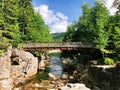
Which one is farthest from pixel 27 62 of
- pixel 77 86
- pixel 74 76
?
pixel 77 86

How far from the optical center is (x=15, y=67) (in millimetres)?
46969

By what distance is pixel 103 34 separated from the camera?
5341cm

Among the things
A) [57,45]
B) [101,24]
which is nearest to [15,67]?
[57,45]

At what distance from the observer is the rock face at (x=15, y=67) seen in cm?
3938

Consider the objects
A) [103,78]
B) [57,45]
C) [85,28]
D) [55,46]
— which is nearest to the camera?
[103,78]

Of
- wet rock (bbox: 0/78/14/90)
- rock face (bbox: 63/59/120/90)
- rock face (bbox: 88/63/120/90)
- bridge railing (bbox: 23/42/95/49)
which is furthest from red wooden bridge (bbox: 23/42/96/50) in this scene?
wet rock (bbox: 0/78/14/90)

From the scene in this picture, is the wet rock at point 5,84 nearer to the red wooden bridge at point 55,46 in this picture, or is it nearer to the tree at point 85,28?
the red wooden bridge at point 55,46

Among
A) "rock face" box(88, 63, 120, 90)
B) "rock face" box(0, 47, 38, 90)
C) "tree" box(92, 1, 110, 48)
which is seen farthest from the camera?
"tree" box(92, 1, 110, 48)

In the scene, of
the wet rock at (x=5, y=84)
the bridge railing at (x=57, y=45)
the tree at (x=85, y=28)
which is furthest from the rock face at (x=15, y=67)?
the tree at (x=85, y=28)

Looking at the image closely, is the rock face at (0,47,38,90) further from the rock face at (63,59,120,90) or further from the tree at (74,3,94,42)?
the tree at (74,3,94,42)

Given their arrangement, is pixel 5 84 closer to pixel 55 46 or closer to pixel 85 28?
pixel 55 46

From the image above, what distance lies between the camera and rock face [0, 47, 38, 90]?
39375mm

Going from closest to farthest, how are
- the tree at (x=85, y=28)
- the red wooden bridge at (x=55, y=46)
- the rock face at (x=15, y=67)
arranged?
1. the rock face at (x=15, y=67)
2. the red wooden bridge at (x=55, y=46)
3. the tree at (x=85, y=28)

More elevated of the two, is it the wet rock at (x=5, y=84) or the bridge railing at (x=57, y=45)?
the bridge railing at (x=57, y=45)
